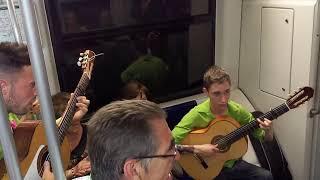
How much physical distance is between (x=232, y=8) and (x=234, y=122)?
1.10 m

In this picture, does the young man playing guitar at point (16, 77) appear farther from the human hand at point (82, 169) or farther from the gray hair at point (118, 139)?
the gray hair at point (118, 139)

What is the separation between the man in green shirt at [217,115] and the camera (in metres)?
2.34

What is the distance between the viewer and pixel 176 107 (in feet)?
9.32

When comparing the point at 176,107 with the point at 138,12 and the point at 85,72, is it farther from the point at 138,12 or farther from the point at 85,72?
the point at 85,72

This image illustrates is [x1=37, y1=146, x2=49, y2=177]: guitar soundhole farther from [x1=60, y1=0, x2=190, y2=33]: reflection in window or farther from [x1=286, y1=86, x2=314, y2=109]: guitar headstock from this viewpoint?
[x1=286, y1=86, x2=314, y2=109]: guitar headstock

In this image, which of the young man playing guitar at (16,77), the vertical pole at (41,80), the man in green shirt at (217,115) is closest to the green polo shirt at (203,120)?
the man in green shirt at (217,115)

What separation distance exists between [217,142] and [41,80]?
1924mm

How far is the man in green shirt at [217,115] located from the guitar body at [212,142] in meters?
0.04

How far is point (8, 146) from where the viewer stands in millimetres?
581

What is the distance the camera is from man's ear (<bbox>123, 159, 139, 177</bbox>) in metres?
0.98

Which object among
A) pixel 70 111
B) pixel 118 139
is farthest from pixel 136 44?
pixel 118 139

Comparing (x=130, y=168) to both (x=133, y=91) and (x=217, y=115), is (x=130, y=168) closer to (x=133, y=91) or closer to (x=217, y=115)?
(x=217, y=115)

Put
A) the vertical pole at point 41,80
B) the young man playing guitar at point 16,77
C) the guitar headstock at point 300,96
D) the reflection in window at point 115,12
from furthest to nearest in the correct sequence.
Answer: the reflection in window at point 115,12, the guitar headstock at point 300,96, the young man playing guitar at point 16,77, the vertical pole at point 41,80

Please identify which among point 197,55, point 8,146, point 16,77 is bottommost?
point 197,55
